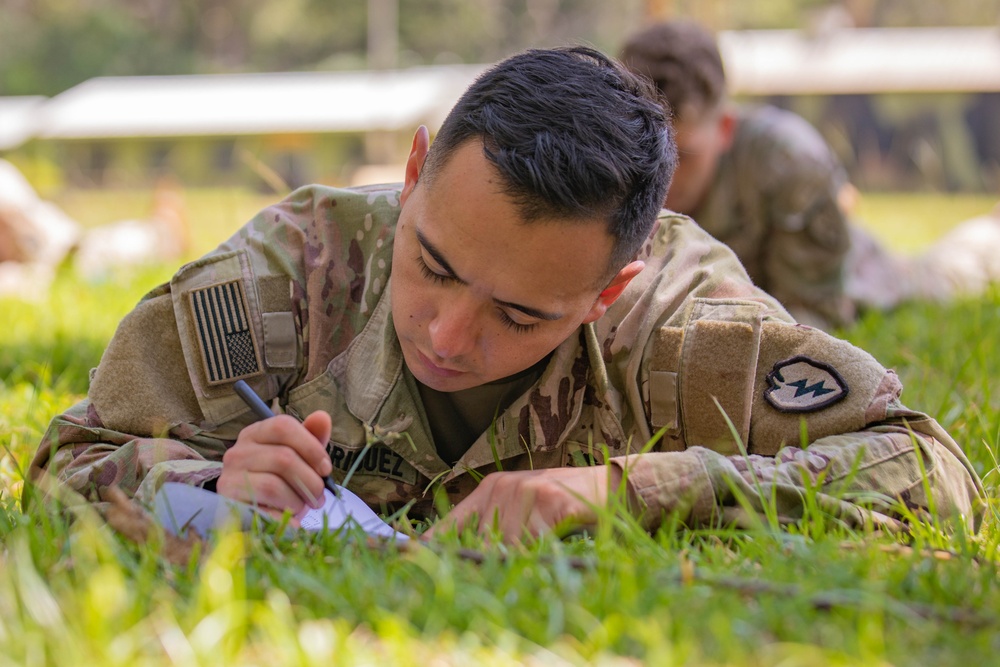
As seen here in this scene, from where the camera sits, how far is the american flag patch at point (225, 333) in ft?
7.12

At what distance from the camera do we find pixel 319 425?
182 cm

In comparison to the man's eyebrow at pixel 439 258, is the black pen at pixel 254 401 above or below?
below

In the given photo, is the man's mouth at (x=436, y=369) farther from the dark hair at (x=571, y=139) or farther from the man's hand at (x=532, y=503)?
the dark hair at (x=571, y=139)

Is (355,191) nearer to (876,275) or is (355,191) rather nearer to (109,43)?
(876,275)

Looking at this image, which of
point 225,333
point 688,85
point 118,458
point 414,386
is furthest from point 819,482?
point 688,85

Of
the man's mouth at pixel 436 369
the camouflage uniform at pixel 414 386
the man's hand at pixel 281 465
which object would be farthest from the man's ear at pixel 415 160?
the man's hand at pixel 281 465

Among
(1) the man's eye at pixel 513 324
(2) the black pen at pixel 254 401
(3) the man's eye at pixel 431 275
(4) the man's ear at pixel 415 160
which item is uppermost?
(4) the man's ear at pixel 415 160

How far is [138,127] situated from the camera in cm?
2419

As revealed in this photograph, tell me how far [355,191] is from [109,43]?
37635 mm

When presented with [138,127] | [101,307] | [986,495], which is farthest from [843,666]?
[138,127]

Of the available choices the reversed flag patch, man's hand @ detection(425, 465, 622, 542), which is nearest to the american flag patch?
man's hand @ detection(425, 465, 622, 542)

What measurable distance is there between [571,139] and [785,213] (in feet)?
11.2

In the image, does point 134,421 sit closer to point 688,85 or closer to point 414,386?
point 414,386

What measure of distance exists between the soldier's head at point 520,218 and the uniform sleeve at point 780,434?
260mm
